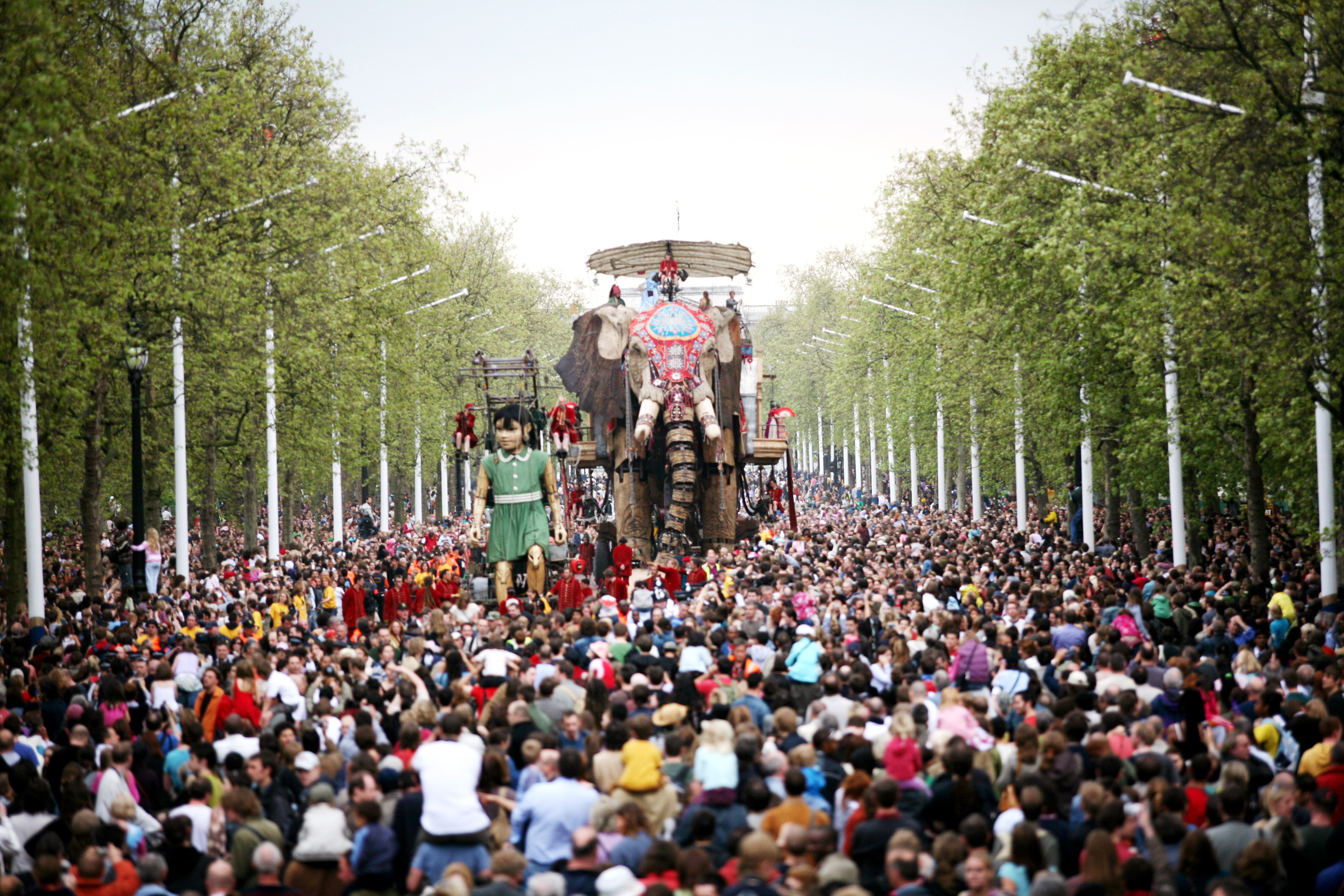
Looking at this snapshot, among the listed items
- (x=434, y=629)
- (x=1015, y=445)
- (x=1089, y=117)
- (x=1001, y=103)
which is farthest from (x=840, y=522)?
(x=434, y=629)

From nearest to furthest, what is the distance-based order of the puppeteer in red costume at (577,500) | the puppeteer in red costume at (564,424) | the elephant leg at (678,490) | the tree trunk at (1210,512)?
1. the elephant leg at (678,490)
2. the puppeteer in red costume at (564,424)
3. the tree trunk at (1210,512)
4. the puppeteer in red costume at (577,500)

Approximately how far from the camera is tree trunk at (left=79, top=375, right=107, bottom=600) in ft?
79.5

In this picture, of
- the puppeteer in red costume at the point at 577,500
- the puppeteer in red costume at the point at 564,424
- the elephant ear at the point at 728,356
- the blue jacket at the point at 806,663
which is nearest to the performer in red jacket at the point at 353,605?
the puppeteer in red costume at the point at 564,424

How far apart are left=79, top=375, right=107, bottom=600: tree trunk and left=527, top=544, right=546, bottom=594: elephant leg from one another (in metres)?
7.08

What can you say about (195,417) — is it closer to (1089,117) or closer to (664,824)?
(1089,117)

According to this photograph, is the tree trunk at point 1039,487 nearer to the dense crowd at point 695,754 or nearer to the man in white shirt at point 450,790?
the dense crowd at point 695,754

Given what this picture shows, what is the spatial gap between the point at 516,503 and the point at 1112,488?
1398 cm

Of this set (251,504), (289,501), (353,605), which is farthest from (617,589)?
(289,501)

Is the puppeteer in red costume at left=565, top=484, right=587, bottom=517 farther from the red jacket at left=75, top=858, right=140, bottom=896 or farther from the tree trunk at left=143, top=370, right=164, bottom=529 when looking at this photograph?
the red jacket at left=75, top=858, right=140, bottom=896

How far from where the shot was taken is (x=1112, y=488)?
3084 cm

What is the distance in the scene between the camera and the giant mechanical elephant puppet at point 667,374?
82.8 feet

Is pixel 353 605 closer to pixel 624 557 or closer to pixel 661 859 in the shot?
pixel 624 557

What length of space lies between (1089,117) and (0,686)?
17.1 meters

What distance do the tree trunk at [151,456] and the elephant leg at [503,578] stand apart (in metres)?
9.08
